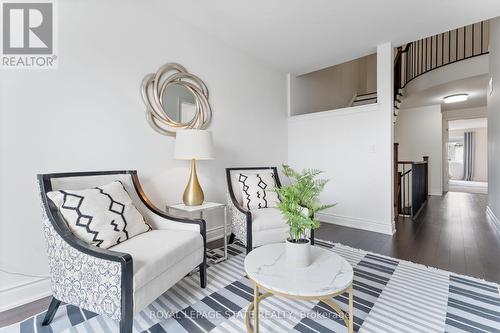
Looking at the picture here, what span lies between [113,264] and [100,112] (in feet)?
4.63

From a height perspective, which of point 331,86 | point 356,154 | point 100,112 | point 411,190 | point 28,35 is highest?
point 331,86

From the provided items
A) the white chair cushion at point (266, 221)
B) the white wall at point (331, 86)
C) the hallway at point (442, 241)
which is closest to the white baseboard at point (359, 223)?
the hallway at point (442, 241)

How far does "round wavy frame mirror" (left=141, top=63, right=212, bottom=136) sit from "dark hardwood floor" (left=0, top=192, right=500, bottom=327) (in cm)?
142

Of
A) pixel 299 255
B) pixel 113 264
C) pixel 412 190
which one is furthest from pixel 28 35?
pixel 412 190

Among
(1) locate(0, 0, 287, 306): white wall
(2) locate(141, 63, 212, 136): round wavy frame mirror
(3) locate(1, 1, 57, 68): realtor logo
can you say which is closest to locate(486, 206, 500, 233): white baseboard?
(1) locate(0, 0, 287, 306): white wall

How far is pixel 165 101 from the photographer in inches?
97.3

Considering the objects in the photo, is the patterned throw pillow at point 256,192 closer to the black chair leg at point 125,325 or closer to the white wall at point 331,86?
the black chair leg at point 125,325

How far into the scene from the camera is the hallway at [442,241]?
219cm

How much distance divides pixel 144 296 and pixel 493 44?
522 centimetres

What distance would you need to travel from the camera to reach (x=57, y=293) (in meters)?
1.37

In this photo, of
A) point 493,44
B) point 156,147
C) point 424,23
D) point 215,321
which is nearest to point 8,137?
point 156,147

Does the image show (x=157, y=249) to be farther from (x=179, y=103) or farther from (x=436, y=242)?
(x=436, y=242)

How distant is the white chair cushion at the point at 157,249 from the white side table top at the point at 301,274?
1.55 ft

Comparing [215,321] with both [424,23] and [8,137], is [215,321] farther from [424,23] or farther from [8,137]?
[424,23]
